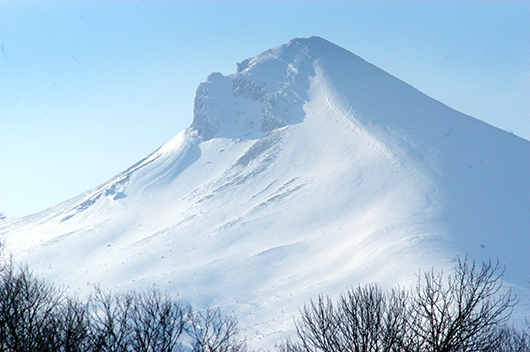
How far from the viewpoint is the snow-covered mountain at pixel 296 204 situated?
227 ft

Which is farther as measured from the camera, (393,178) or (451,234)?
(393,178)

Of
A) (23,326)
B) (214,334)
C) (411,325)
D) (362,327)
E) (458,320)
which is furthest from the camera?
(214,334)

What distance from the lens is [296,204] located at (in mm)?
104562

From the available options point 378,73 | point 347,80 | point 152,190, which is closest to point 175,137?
point 152,190

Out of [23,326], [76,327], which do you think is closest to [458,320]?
[76,327]

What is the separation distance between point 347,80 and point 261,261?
110 meters

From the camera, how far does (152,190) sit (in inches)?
5566

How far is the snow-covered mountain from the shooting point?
69312 mm

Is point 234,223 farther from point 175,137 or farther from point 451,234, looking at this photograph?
point 175,137

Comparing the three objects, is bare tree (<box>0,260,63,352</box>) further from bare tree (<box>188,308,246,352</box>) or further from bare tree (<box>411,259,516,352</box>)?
bare tree (<box>411,259,516,352</box>)

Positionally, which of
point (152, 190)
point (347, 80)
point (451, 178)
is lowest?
point (451, 178)

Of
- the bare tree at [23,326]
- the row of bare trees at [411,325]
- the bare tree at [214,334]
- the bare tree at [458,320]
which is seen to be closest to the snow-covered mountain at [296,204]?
the bare tree at [214,334]

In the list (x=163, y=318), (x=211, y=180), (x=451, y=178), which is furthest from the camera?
(x=211, y=180)

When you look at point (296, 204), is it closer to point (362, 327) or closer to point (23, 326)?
point (362, 327)
